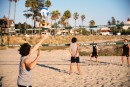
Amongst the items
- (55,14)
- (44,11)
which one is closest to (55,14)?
(55,14)

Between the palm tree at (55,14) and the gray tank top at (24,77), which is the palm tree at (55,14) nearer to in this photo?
the palm tree at (55,14)

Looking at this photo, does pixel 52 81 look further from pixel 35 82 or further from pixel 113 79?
pixel 113 79

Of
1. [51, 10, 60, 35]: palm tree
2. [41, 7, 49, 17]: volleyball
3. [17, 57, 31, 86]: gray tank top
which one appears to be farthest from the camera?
[51, 10, 60, 35]: palm tree

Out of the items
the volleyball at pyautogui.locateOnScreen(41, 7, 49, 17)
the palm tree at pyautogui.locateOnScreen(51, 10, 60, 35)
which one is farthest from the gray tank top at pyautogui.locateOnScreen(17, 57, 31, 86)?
the palm tree at pyautogui.locateOnScreen(51, 10, 60, 35)

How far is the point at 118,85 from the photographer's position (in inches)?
255

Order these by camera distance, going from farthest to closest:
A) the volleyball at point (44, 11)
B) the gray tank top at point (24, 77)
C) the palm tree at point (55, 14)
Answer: the palm tree at point (55, 14), the volleyball at point (44, 11), the gray tank top at point (24, 77)

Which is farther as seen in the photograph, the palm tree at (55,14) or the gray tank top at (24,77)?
the palm tree at (55,14)

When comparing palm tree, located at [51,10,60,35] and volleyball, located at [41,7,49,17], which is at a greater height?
palm tree, located at [51,10,60,35]

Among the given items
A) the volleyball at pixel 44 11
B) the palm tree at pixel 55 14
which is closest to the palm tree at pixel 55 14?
the palm tree at pixel 55 14

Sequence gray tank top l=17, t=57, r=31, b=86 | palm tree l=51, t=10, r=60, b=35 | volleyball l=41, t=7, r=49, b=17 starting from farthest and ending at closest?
palm tree l=51, t=10, r=60, b=35
volleyball l=41, t=7, r=49, b=17
gray tank top l=17, t=57, r=31, b=86

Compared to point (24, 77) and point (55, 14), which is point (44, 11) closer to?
point (24, 77)

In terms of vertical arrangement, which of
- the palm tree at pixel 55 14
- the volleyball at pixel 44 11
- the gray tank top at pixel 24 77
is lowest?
the gray tank top at pixel 24 77

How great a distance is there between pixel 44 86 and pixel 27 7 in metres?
54.5

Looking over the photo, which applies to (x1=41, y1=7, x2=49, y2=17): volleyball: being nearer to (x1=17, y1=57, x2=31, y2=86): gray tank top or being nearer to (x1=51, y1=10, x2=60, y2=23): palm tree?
(x1=17, y1=57, x2=31, y2=86): gray tank top
